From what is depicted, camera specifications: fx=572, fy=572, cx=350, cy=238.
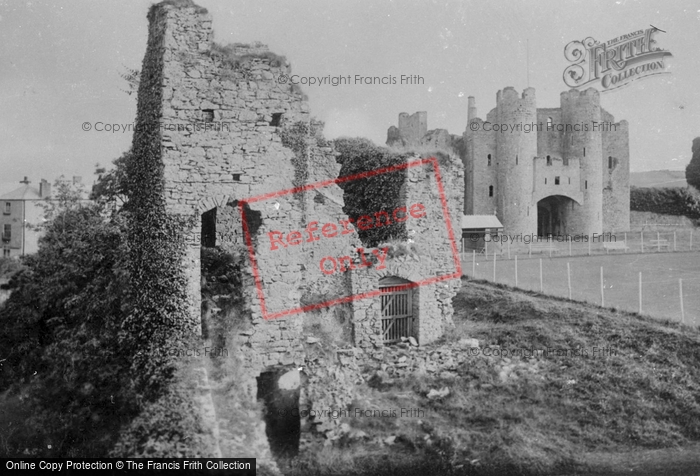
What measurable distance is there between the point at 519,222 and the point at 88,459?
39.1 m

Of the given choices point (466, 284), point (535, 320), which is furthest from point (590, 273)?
point (535, 320)

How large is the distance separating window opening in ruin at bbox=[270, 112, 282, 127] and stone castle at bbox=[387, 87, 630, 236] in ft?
101

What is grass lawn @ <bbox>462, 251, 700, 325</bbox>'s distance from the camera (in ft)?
65.5

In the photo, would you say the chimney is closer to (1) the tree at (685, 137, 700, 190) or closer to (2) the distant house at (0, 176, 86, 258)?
(2) the distant house at (0, 176, 86, 258)

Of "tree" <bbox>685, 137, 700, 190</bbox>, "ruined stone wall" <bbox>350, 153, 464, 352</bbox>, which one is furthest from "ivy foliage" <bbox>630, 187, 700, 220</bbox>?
"ruined stone wall" <bbox>350, 153, 464, 352</bbox>

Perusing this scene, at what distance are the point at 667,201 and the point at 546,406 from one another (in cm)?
4799

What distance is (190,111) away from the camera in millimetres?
11531

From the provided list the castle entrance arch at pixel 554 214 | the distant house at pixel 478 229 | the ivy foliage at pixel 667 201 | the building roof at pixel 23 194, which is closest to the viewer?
the distant house at pixel 478 229

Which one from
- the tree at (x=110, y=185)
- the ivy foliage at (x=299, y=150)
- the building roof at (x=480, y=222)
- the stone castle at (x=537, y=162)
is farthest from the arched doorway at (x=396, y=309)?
the stone castle at (x=537, y=162)

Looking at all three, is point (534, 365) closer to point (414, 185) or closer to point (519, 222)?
point (414, 185)

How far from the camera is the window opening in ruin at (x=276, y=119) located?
1207 cm

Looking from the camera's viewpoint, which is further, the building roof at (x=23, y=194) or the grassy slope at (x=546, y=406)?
the building roof at (x=23, y=194)

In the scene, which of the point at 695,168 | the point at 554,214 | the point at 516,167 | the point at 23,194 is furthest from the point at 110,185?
the point at 695,168

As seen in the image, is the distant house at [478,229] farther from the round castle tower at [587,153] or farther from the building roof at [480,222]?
the round castle tower at [587,153]
